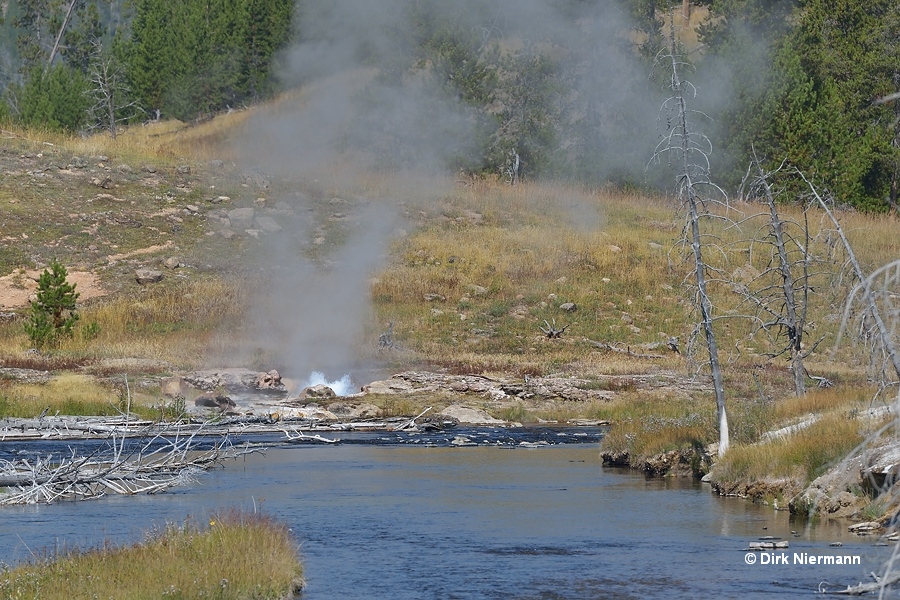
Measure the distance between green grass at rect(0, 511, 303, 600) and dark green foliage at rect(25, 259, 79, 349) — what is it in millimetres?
21876

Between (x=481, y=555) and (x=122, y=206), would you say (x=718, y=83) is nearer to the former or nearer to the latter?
(x=122, y=206)

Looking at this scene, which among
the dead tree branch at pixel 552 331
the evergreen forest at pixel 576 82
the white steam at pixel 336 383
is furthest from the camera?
the evergreen forest at pixel 576 82

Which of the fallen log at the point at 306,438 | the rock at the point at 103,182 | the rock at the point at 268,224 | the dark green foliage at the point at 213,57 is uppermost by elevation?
the dark green foliage at the point at 213,57

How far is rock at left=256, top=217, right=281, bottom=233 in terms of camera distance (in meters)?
49.6

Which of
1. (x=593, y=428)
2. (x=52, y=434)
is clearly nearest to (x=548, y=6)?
(x=593, y=428)

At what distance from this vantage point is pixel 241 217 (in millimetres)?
50094

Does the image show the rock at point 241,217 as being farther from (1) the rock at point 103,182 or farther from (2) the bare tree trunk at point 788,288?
(2) the bare tree trunk at point 788,288

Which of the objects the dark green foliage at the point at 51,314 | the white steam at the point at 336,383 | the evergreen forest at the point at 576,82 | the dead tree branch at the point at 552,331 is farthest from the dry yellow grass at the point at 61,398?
the evergreen forest at the point at 576,82

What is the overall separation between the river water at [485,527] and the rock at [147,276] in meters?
20.1

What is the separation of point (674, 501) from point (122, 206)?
1404 inches

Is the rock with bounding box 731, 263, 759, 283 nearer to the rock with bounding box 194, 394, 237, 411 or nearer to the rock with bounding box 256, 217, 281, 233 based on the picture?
the rock with bounding box 256, 217, 281, 233

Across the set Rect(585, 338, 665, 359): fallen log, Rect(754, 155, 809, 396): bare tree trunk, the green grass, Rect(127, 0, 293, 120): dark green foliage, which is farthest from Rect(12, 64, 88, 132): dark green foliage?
the green grass

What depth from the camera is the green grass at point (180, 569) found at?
11375mm

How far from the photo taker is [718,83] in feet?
168
